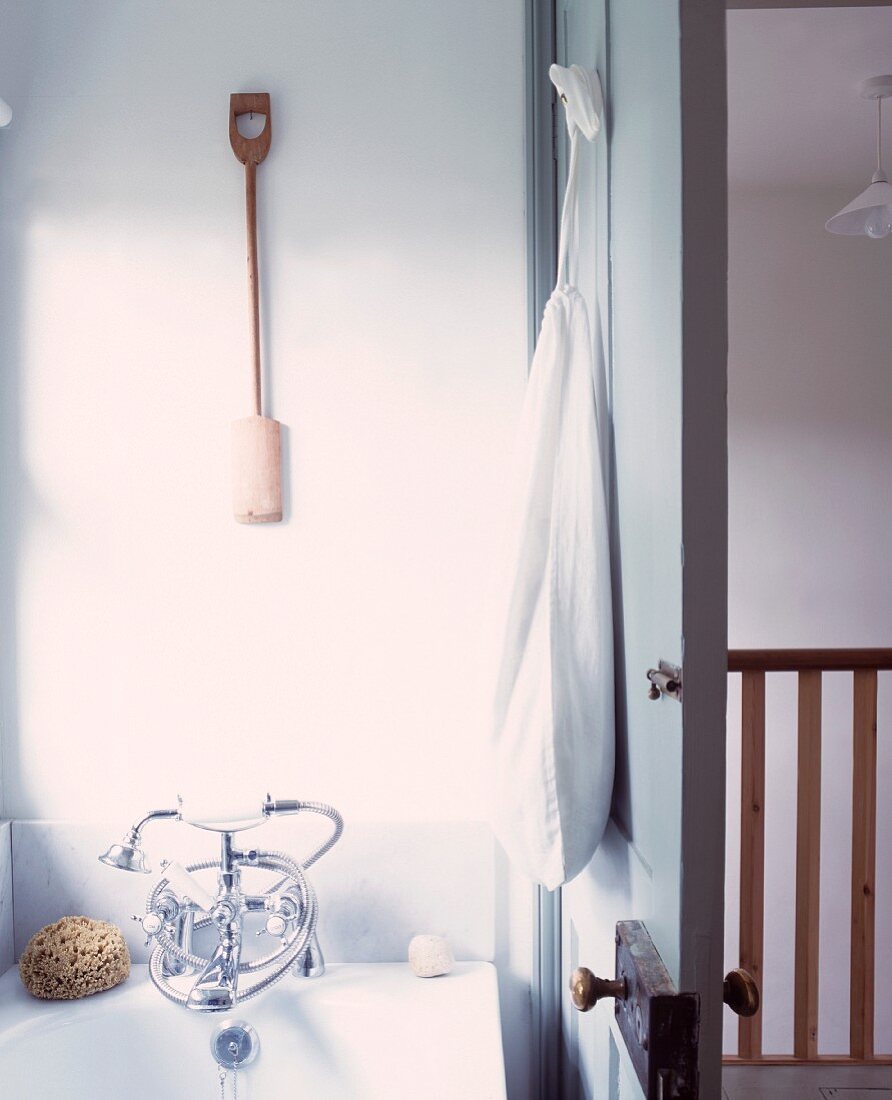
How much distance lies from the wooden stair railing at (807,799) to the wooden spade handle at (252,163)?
3.86 feet

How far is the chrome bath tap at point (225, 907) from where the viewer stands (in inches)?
50.9

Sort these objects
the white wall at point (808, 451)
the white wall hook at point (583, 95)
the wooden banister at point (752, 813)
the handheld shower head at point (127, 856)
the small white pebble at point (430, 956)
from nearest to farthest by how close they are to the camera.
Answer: the white wall hook at point (583, 95), the handheld shower head at point (127, 856), the small white pebble at point (430, 956), the wooden banister at point (752, 813), the white wall at point (808, 451)

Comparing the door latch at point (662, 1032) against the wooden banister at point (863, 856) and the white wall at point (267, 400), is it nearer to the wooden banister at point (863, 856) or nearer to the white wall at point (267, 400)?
the white wall at point (267, 400)

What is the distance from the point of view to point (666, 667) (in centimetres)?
75

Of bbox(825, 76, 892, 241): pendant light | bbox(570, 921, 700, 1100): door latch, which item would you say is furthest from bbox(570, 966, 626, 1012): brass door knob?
bbox(825, 76, 892, 241): pendant light

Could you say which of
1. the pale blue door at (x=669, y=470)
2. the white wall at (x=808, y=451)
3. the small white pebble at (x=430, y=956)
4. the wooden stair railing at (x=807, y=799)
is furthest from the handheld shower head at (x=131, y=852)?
the white wall at (x=808, y=451)

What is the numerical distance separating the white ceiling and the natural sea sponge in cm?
229

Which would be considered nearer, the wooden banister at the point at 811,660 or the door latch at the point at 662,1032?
the door latch at the point at 662,1032

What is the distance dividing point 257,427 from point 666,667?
35.9 inches

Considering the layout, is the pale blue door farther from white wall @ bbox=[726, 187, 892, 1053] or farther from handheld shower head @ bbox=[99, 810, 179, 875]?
white wall @ bbox=[726, 187, 892, 1053]

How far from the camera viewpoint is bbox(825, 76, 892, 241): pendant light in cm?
207

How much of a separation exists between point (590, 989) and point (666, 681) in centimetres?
29

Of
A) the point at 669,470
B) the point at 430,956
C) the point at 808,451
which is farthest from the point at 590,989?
the point at 808,451

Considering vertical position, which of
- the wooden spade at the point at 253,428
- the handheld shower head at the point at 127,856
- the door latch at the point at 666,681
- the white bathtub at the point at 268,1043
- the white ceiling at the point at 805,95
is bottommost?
the white bathtub at the point at 268,1043
